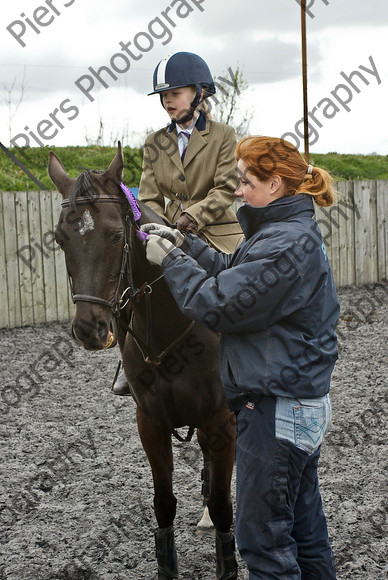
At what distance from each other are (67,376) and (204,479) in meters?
3.78

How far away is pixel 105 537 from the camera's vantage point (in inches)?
146

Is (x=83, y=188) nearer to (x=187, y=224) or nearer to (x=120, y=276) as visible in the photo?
(x=120, y=276)

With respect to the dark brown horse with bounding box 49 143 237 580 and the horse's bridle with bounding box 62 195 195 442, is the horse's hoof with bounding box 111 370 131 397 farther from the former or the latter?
the horse's bridle with bounding box 62 195 195 442

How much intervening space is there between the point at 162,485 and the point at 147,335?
82 cm

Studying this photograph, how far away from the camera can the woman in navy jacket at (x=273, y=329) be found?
7.02 feet

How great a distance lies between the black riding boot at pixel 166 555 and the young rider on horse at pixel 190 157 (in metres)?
0.88

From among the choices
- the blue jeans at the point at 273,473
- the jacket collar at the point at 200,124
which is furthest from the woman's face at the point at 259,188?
the jacket collar at the point at 200,124

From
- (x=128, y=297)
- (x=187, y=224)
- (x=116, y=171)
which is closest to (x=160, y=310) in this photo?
(x=128, y=297)

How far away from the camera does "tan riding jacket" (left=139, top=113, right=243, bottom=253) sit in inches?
140

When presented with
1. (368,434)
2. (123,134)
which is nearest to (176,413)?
(368,434)

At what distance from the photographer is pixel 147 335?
2949 millimetres

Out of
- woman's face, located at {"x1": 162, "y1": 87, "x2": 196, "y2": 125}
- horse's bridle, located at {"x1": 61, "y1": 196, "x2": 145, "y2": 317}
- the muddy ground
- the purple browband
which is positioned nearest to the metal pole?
the muddy ground

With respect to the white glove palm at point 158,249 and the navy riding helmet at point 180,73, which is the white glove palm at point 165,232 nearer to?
the white glove palm at point 158,249

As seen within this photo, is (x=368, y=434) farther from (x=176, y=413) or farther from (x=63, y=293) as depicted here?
(x=63, y=293)
